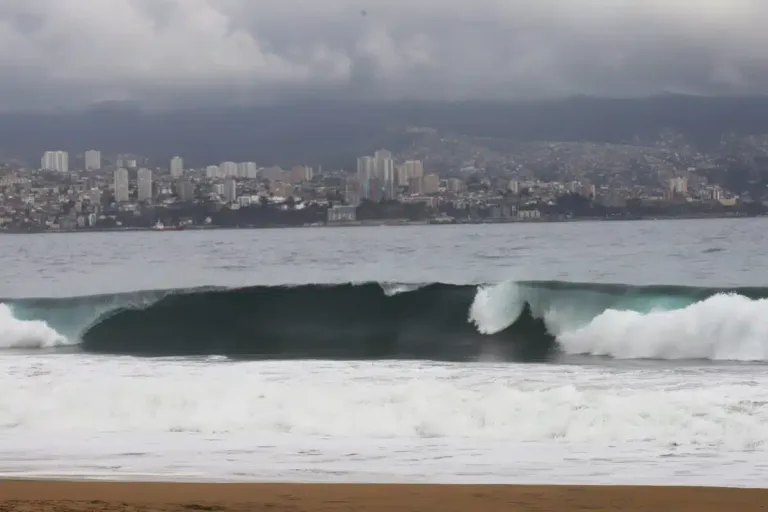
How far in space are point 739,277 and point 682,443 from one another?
21820 mm

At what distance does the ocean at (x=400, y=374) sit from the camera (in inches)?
384

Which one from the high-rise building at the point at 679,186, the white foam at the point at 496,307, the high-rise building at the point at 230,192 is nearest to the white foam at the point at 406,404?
the white foam at the point at 496,307

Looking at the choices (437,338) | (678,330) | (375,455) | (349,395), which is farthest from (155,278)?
(375,455)

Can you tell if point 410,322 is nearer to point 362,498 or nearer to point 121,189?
point 362,498

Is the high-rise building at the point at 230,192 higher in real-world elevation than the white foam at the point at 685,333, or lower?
higher

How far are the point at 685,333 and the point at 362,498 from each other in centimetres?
1250

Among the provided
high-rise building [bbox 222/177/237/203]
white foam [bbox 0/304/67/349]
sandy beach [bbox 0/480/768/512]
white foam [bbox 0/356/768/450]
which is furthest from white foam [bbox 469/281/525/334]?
high-rise building [bbox 222/177/237/203]

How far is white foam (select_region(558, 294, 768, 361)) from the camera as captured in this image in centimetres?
1811

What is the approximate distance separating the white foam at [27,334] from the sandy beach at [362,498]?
53.1 feet

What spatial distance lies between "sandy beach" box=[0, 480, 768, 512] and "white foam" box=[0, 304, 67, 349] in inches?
637

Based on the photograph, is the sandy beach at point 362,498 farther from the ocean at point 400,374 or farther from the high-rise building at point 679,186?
the high-rise building at point 679,186

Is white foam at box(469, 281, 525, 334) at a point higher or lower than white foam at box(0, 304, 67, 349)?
higher

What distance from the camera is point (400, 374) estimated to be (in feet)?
47.2

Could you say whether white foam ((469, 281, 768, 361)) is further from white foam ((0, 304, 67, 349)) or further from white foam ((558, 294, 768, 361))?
white foam ((0, 304, 67, 349))
